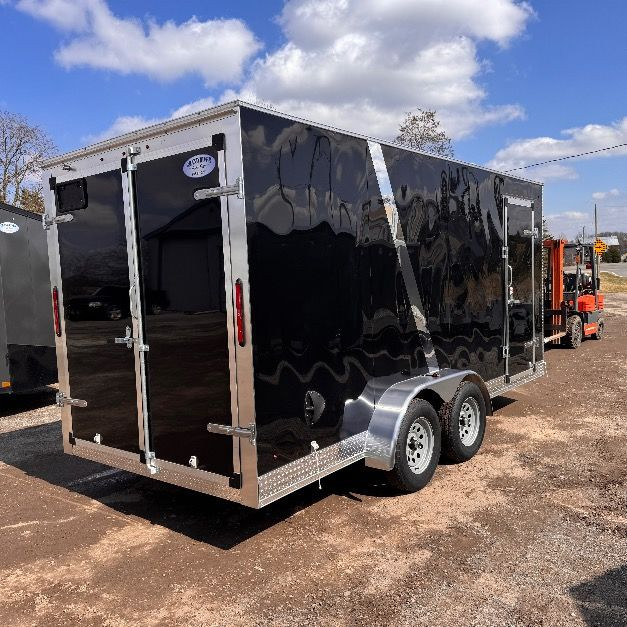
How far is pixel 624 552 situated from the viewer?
3686mm

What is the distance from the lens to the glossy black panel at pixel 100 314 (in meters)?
4.06

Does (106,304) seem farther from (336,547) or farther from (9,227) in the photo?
(9,227)

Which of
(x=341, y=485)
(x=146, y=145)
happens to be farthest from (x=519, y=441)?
(x=146, y=145)

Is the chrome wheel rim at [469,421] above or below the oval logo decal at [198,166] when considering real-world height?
below

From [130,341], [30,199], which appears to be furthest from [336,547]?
[30,199]

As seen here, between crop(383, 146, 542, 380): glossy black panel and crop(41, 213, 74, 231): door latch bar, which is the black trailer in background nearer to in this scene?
crop(41, 213, 74, 231): door latch bar

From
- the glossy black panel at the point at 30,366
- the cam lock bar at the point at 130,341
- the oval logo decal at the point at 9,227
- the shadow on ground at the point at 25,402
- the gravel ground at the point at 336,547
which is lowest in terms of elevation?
the gravel ground at the point at 336,547

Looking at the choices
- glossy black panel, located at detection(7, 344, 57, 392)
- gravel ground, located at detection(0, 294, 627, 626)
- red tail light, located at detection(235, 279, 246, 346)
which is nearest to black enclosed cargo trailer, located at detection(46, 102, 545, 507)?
red tail light, located at detection(235, 279, 246, 346)

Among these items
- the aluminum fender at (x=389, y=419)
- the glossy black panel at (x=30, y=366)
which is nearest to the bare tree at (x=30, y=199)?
the glossy black panel at (x=30, y=366)

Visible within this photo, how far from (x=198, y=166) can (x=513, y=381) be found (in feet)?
14.7

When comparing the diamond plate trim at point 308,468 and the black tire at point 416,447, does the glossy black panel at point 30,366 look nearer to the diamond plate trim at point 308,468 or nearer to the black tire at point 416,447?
Answer: the diamond plate trim at point 308,468

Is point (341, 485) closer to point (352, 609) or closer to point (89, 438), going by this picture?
point (352, 609)

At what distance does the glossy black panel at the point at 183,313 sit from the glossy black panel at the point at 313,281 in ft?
0.80

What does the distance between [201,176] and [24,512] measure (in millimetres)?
3172
